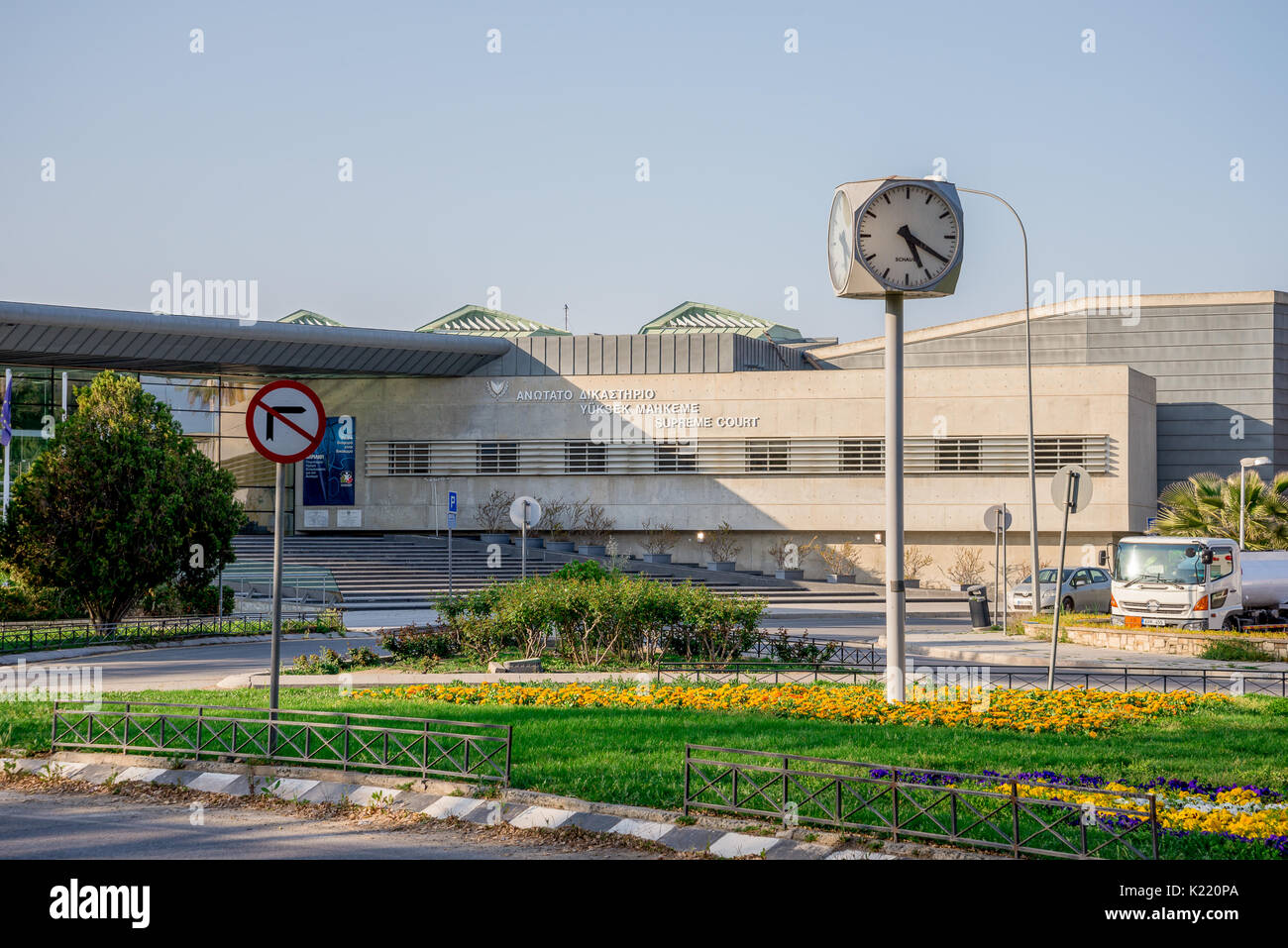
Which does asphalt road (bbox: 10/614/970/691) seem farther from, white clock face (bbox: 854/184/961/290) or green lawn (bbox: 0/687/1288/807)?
white clock face (bbox: 854/184/961/290)

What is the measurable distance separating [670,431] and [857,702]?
35975 mm

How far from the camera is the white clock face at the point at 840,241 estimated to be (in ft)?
44.2

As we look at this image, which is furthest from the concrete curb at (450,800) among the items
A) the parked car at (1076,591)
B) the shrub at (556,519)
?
the shrub at (556,519)

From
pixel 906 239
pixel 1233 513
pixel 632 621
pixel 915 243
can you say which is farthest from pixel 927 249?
pixel 1233 513

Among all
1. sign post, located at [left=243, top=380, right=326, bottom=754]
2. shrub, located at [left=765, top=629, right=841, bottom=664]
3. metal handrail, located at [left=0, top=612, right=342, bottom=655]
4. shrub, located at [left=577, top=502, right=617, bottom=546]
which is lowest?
metal handrail, located at [left=0, top=612, right=342, bottom=655]

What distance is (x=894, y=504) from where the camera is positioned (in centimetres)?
1376

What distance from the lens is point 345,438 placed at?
167 ft

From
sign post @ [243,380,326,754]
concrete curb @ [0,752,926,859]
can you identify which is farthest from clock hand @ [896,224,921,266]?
concrete curb @ [0,752,926,859]

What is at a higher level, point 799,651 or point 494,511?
point 494,511

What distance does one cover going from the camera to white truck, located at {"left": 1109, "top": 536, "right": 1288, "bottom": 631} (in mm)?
26641

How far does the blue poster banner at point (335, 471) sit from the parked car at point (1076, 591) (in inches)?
1066

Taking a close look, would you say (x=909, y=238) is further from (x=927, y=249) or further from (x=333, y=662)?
(x=333, y=662)

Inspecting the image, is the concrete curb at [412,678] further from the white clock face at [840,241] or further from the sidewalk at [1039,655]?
the sidewalk at [1039,655]

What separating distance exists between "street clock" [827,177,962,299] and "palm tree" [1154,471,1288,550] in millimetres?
26519
